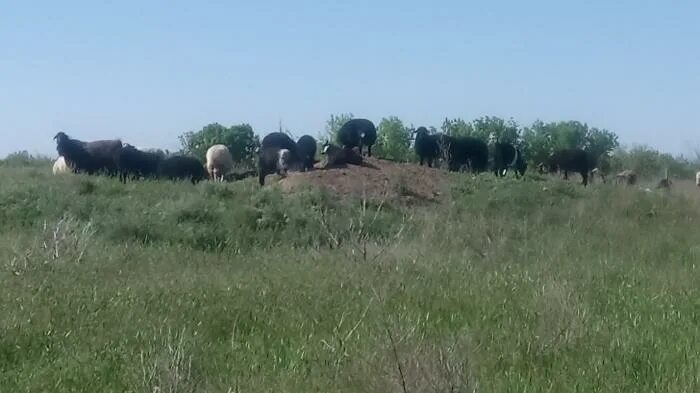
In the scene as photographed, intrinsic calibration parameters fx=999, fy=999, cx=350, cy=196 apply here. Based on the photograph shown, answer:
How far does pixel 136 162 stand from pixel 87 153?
8.57 ft

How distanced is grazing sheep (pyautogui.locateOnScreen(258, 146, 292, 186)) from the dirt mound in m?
2.02

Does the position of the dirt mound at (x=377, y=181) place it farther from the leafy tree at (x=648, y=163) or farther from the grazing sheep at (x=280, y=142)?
the leafy tree at (x=648, y=163)

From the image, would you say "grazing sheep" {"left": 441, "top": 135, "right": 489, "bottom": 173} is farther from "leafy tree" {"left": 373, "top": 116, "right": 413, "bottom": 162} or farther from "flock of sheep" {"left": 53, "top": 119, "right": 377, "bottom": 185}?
"leafy tree" {"left": 373, "top": 116, "right": 413, "bottom": 162}

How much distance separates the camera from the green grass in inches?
256

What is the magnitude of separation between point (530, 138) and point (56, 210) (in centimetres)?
3327

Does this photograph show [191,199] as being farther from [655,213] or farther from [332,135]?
[332,135]

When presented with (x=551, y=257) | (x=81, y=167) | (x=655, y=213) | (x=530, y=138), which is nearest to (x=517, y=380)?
(x=551, y=257)

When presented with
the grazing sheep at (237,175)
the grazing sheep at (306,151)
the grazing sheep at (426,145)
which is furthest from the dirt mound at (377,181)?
the grazing sheep at (426,145)

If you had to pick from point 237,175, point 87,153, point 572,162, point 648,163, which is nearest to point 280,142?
point 237,175

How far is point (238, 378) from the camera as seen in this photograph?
6.62 m

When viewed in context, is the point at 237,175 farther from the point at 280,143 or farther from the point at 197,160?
the point at 280,143

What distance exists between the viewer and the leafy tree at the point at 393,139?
39.9 meters

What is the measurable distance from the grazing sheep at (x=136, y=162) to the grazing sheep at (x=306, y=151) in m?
4.22

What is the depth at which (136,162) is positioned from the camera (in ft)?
94.5
